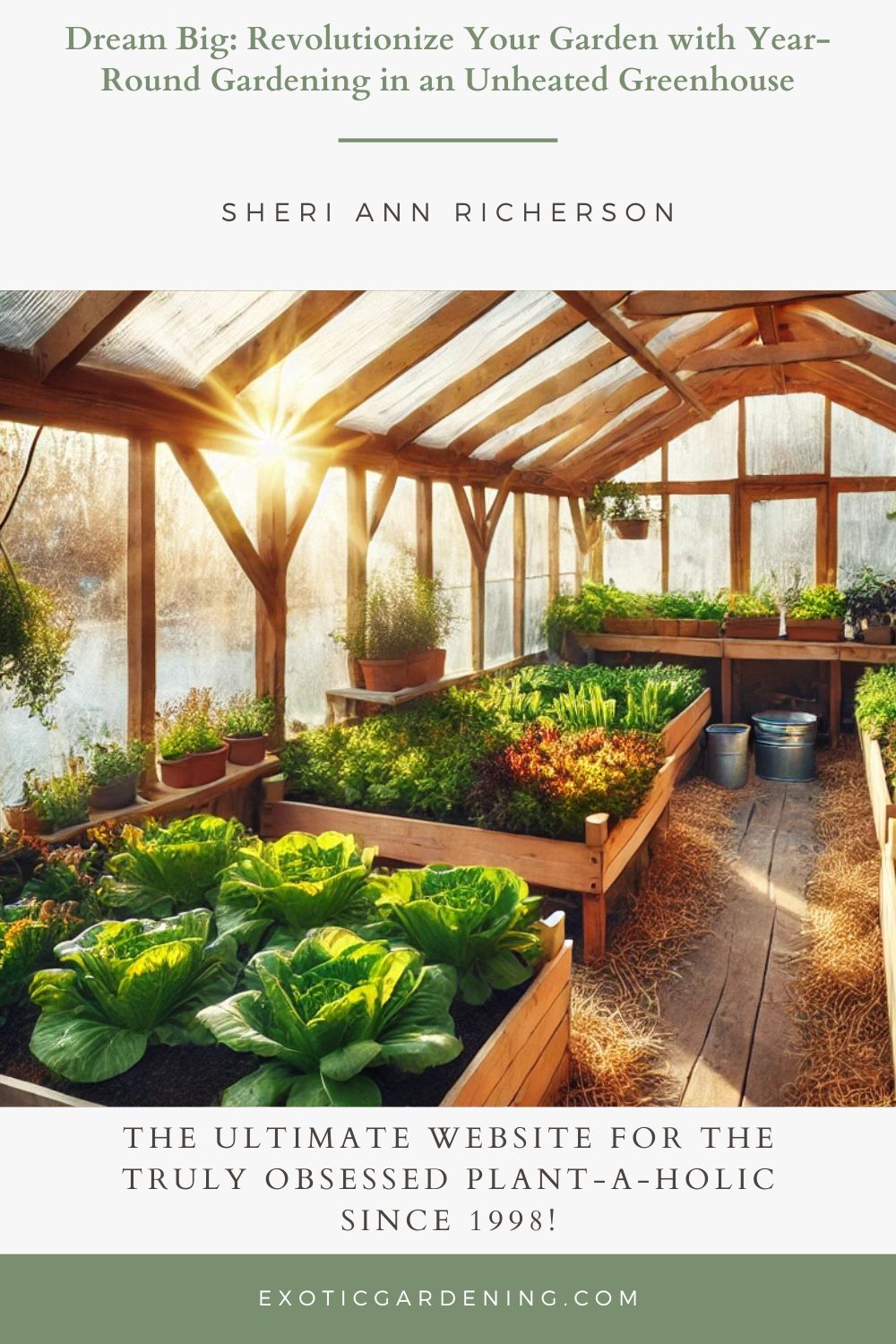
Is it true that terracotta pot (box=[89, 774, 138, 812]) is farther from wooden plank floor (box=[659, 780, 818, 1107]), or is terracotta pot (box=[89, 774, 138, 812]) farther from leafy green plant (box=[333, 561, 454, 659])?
wooden plank floor (box=[659, 780, 818, 1107])

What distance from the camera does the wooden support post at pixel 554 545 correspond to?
927 centimetres

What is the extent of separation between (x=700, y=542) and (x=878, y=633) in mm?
2445

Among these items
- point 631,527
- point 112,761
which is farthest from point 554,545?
point 112,761

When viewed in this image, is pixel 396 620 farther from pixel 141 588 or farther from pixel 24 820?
pixel 24 820

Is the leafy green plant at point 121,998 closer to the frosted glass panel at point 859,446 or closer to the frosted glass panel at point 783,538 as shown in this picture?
the frosted glass panel at point 783,538

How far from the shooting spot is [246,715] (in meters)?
4.42

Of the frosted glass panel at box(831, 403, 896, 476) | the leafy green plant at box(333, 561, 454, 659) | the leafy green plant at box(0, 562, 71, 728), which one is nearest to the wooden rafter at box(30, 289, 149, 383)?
the leafy green plant at box(0, 562, 71, 728)

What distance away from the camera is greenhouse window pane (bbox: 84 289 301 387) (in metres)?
3.23

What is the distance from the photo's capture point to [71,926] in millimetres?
2463

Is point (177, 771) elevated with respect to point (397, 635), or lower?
lower
